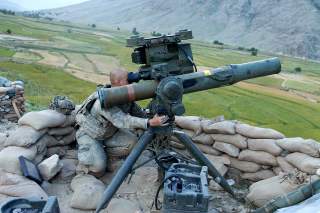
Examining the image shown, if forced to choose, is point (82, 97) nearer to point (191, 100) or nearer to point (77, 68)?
point (191, 100)

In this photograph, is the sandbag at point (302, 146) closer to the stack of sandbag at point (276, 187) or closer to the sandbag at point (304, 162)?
the sandbag at point (304, 162)

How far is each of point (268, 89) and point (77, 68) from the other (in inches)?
536

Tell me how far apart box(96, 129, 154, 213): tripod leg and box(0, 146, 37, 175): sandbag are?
52.6 inches

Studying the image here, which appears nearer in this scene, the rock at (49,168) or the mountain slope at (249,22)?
the rock at (49,168)

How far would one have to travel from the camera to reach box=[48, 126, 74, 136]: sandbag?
7195mm

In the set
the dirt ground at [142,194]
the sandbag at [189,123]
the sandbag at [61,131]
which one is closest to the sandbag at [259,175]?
the dirt ground at [142,194]

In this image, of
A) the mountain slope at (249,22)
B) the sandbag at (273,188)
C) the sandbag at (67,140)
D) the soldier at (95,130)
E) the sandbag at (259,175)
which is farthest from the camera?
the mountain slope at (249,22)

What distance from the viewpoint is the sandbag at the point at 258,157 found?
6504 millimetres

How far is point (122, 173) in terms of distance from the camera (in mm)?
5633

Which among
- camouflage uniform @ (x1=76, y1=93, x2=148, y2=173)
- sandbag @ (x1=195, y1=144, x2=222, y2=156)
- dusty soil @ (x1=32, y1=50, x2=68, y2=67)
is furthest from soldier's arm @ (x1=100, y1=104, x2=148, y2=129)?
dusty soil @ (x1=32, y1=50, x2=68, y2=67)

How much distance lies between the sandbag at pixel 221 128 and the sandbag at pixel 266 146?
324 millimetres

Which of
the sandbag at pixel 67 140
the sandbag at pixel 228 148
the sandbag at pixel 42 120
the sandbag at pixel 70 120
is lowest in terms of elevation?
the sandbag at pixel 228 148

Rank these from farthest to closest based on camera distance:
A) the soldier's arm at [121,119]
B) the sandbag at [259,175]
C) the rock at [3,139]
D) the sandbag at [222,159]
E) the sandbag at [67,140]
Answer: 1. the sandbag at [67,140]
2. the rock at [3,139]
3. the sandbag at [222,159]
4. the sandbag at [259,175]
5. the soldier's arm at [121,119]

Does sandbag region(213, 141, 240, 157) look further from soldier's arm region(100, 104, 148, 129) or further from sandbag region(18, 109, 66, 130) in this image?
sandbag region(18, 109, 66, 130)
